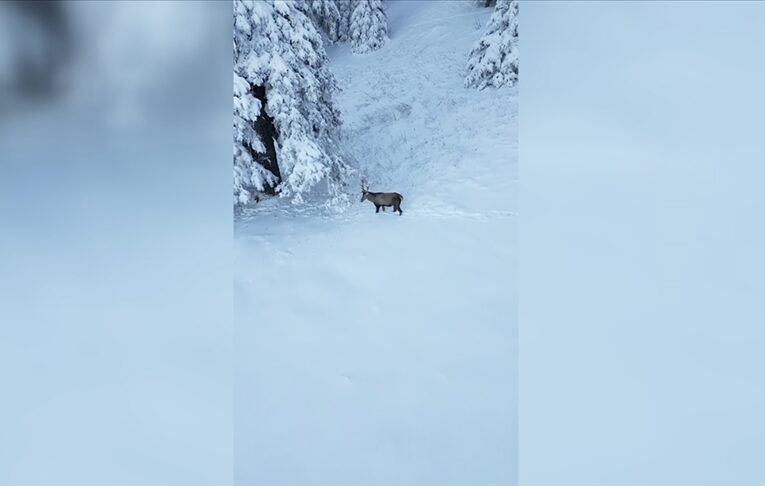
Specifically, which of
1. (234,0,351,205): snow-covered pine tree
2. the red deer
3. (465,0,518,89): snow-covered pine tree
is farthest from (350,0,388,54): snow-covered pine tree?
the red deer

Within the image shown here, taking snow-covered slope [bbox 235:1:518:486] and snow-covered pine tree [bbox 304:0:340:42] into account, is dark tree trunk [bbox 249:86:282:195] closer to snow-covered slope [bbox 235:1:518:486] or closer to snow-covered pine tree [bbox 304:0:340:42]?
snow-covered slope [bbox 235:1:518:486]

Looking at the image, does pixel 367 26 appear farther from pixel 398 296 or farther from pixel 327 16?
pixel 398 296

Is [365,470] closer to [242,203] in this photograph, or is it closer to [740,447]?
[242,203]

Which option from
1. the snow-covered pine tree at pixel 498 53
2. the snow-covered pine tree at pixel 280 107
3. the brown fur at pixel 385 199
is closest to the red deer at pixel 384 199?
the brown fur at pixel 385 199

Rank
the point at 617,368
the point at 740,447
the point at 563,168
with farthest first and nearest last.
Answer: the point at 563,168 < the point at 617,368 < the point at 740,447

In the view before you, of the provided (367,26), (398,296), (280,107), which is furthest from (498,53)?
(398,296)

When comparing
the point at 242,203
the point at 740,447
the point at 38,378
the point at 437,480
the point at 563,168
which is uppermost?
the point at 563,168

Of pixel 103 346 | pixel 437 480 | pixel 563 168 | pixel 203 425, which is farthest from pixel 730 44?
pixel 103 346
